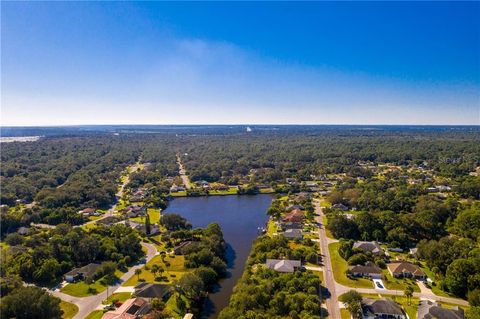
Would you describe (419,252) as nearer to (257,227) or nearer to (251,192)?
(257,227)

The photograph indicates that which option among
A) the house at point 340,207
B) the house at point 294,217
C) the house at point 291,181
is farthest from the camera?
the house at point 291,181

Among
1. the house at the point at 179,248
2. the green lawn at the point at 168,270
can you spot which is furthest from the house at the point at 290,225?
the green lawn at the point at 168,270

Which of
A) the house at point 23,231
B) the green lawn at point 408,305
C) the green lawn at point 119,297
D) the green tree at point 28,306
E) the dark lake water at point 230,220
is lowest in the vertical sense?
the dark lake water at point 230,220

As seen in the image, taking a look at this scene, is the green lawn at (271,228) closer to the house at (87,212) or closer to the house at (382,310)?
the house at (382,310)

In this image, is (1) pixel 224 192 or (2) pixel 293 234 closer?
(2) pixel 293 234

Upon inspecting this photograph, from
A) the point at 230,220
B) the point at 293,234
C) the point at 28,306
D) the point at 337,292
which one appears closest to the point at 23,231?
the point at 28,306

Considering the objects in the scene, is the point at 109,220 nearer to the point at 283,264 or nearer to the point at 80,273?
the point at 80,273

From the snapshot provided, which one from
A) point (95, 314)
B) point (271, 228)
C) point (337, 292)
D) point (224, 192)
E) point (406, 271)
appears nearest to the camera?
point (95, 314)
